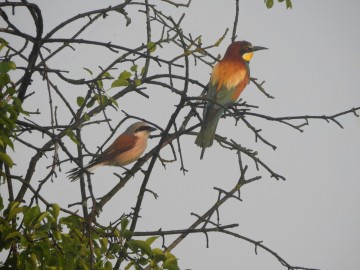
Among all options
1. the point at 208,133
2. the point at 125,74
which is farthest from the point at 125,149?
the point at 125,74

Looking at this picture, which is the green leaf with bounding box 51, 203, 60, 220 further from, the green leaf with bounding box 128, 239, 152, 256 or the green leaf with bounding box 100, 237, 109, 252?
the green leaf with bounding box 128, 239, 152, 256

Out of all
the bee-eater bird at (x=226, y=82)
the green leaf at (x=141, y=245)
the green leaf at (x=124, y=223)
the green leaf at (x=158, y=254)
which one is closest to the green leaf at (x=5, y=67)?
the green leaf at (x=124, y=223)

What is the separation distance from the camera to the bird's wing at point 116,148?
18.4 ft

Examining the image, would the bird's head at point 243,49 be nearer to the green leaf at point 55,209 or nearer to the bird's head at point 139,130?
the bird's head at point 139,130

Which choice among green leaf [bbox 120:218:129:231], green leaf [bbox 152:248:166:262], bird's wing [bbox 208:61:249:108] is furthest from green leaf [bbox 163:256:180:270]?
bird's wing [bbox 208:61:249:108]

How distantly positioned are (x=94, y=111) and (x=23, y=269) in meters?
1.57

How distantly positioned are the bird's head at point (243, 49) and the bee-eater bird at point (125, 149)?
1.41 m

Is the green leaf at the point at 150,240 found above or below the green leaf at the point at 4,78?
below

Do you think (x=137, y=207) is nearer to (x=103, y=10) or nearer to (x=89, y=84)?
(x=89, y=84)

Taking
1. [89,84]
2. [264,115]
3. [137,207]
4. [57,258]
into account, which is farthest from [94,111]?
[57,258]

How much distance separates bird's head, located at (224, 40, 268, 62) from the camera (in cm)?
535

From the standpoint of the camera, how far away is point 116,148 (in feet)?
18.8

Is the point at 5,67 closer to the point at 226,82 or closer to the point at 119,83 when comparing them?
the point at 119,83

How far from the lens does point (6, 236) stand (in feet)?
7.13
